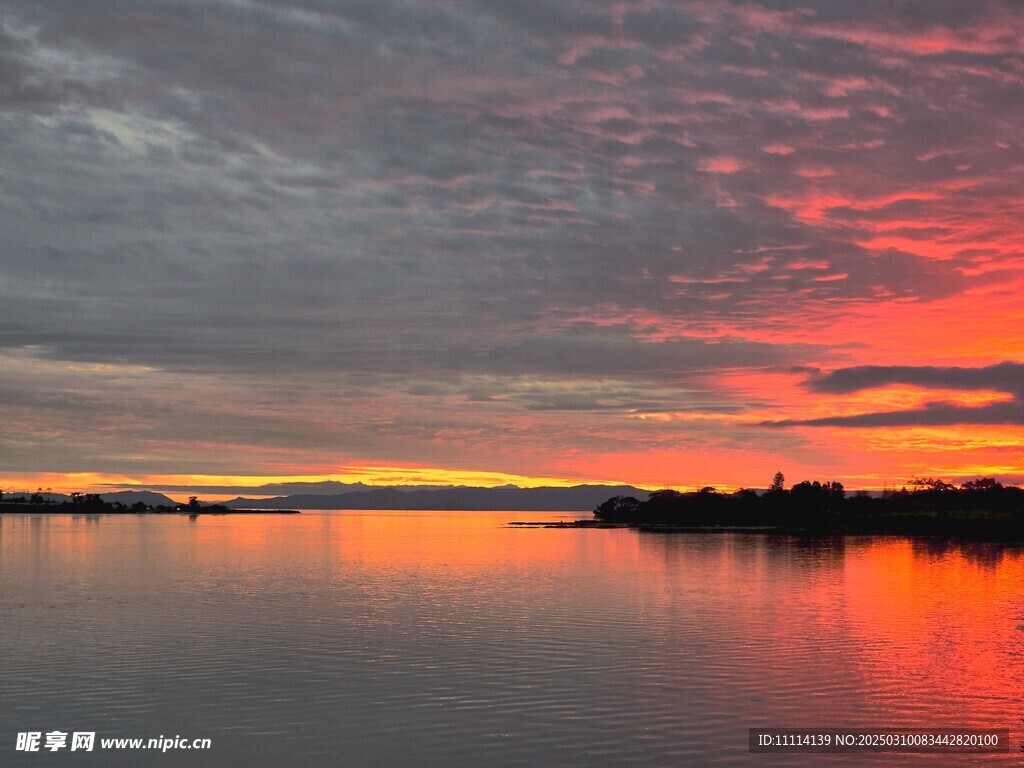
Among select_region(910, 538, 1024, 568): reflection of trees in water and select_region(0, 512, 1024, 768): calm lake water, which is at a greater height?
select_region(0, 512, 1024, 768): calm lake water

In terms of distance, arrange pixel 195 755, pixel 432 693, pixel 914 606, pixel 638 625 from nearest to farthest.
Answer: pixel 195 755 → pixel 432 693 → pixel 638 625 → pixel 914 606

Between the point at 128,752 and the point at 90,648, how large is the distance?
18.3m

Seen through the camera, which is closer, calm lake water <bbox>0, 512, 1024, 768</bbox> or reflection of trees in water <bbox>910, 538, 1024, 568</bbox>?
calm lake water <bbox>0, 512, 1024, 768</bbox>

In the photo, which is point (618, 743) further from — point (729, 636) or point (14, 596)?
point (14, 596)

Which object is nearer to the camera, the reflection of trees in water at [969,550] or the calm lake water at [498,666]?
the calm lake water at [498,666]

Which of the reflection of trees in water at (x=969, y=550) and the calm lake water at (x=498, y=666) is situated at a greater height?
the calm lake water at (x=498, y=666)

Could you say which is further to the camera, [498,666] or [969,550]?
[969,550]

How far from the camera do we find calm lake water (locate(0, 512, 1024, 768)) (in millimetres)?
28562

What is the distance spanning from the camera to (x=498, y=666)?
1559 inches

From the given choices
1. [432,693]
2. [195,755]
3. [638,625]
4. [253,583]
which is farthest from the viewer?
[253,583]

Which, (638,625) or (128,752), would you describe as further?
(638,625)

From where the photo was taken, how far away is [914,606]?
6303 centimetres

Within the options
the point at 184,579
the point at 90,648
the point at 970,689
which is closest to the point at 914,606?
the point at 970,689

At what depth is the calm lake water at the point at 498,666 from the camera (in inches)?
1125
